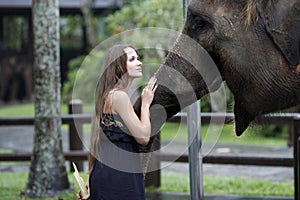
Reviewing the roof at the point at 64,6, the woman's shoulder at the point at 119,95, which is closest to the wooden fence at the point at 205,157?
the woman's shoulder at the point at 119,95

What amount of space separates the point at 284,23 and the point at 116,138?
5.11ft

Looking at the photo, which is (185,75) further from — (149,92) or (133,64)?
(133,64)

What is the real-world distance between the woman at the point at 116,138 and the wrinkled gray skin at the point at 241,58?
0.65 m

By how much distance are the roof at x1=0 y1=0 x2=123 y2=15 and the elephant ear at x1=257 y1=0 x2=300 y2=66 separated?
18.2 metres

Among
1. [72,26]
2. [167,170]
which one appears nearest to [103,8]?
[72,26]

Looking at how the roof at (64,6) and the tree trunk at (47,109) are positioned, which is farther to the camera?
the roof at (64,6)

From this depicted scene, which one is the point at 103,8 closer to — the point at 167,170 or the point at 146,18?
the point at 146,18

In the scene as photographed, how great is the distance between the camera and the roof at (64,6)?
69.1 ft

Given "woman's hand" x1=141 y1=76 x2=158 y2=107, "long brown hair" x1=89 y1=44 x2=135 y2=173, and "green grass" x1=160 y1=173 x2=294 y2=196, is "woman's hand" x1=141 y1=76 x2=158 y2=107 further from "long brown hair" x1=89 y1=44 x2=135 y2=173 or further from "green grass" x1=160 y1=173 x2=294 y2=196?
"green grass" x1=160 y1=173 x2=294 y2=196

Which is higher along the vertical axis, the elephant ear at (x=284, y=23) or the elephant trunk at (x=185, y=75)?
the elephant ear at (x=284, y=23)

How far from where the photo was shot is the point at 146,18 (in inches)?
517

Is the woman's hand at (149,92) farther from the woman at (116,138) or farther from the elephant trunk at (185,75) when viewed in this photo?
the woman at (116,138)

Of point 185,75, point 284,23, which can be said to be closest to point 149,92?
point 185,75

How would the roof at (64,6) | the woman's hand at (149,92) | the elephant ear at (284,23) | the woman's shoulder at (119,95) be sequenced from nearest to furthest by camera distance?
1. the elephant ear at (284,23)
2. the woman's hand at (149,92)
3. the woman's shoulder at (119,95)
4. the roof at (64,6)
